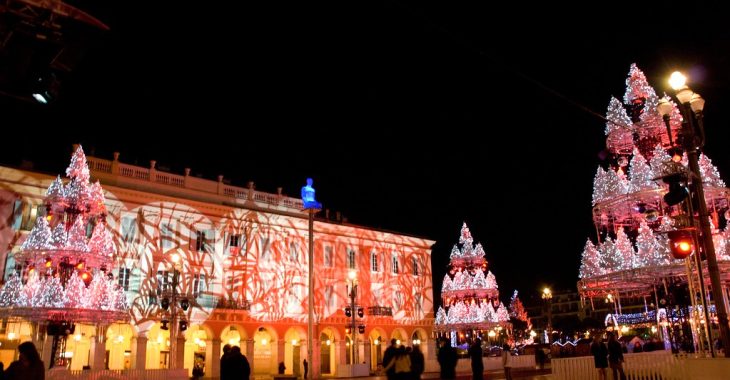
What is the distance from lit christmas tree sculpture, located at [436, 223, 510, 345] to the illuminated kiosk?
11.9 m

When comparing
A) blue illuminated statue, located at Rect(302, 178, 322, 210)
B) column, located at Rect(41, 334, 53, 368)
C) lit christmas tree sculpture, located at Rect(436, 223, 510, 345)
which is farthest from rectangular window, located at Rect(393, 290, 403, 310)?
column, located at Rect(41, 334, 53, 368)

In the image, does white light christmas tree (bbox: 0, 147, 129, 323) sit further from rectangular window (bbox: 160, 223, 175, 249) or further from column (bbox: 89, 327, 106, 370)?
rectangular window (bbox: 160, 223, 175, 249)

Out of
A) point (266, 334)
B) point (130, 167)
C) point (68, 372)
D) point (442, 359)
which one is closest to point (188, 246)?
point (130, 167)

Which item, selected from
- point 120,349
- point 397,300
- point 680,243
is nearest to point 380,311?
point 397,300

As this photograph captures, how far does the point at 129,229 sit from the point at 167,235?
7.59 feet

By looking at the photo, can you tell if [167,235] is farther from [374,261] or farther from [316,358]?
[374,261]

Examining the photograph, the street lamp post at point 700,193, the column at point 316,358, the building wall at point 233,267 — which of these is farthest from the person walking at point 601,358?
the column at point 316,358

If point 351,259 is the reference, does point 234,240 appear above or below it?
above

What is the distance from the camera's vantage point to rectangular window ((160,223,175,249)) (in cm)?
3497

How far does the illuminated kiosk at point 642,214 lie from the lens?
61.9 ft

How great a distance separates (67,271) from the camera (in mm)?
22781

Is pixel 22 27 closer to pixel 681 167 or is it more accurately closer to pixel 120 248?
pixel 681 167

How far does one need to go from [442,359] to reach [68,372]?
41.2 feet

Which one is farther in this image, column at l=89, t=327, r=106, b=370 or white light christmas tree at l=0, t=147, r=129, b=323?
column at l=89, t=327, r=106, b=370
